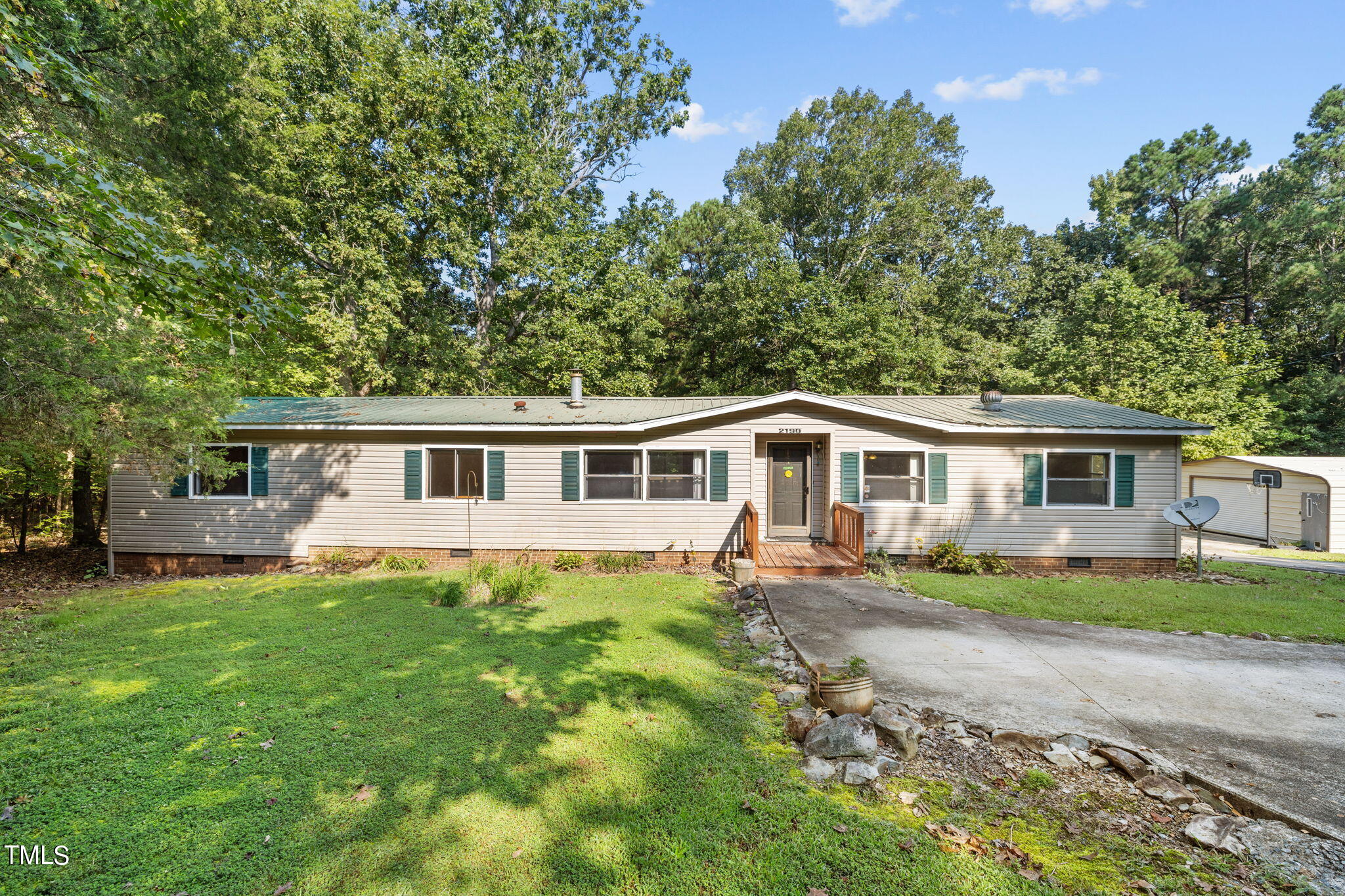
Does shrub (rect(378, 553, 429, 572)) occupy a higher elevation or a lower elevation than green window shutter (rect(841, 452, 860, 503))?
lower

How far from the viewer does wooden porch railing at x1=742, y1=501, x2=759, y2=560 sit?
373 inches

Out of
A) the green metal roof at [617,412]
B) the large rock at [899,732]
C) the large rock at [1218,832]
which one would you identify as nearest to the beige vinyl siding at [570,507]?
the green metal roof at [617,412]

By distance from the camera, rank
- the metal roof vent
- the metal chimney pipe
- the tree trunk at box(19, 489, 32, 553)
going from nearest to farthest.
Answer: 1. the metal roof vent
2. the tree trunk at box(19, 489, 32, 553)
3. the metal chimney pipe

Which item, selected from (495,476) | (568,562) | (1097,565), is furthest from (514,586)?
(1097,565)

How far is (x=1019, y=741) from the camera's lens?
12.6ft

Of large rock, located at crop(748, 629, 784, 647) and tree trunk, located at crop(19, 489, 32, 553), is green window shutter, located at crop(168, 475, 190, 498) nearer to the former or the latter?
tree trunk, located at crop(19, 489, 32, 553)

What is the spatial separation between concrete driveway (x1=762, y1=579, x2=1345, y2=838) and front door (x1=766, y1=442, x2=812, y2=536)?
4.05 meters

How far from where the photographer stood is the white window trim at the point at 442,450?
10711 millimetres

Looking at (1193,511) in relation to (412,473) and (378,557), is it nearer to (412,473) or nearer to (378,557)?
(412,473)

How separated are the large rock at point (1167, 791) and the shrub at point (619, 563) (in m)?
7.85

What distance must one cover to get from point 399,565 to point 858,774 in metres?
9.65

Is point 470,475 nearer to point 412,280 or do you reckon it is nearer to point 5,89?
point 5,89

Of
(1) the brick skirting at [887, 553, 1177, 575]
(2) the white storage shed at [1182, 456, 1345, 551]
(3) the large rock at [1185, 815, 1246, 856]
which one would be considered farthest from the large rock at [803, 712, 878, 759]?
(2) the white storage shed at [1182, 456, 1345, 551]

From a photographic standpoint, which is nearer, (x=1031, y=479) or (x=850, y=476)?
(x=1031, y=479)
